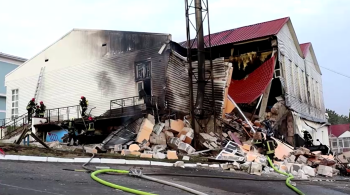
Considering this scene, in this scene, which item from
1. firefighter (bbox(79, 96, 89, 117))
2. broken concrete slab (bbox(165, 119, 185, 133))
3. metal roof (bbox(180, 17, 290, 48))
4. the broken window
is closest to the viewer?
broken concrete slab (bbox(165, 119, 185, 133))

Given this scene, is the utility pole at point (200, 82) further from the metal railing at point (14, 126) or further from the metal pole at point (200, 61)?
the metal railing at point (14, 126)

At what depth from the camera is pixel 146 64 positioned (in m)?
18.2

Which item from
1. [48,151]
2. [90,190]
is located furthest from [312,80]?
[90,190]

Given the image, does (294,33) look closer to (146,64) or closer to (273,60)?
(273,60)

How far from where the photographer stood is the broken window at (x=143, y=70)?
18.0m

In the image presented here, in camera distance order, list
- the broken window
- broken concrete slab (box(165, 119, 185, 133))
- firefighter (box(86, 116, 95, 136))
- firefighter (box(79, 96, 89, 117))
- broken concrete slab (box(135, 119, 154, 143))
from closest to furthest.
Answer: broken concrete slab (box(135, 119, 154, 143)) < broken concrete slab (box(165, 119, 185, 133)) < firefighter (box(86, 116, 95, 136)) < the broken window < firefighter (box(79, 96, 89, 117))

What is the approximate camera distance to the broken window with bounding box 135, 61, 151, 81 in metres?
18.0

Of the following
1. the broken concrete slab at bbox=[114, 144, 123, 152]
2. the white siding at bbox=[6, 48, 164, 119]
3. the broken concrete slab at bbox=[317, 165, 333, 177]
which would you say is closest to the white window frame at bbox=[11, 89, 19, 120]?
the white siding at bbox=[6, 48, 164, 119]

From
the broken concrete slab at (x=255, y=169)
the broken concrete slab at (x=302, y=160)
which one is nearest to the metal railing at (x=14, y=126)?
the broken concrete slab at (x=255, y=169)

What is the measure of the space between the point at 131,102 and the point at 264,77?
307 inches

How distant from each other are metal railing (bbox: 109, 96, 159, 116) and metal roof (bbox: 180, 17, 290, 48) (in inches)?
260

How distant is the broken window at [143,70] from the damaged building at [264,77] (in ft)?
4.00

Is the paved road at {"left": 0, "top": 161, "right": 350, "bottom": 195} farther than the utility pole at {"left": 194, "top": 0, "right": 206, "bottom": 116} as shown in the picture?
No

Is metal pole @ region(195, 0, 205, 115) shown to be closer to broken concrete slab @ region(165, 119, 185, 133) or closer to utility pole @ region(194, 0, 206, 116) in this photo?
utility pole @ region(194, 0, 206, 116)
